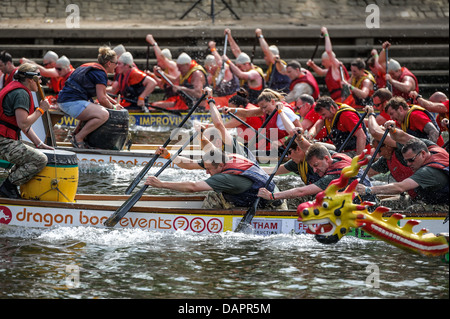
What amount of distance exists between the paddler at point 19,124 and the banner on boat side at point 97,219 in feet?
1.29

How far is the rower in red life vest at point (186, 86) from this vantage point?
17.8 meters

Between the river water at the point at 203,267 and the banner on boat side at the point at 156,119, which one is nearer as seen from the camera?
the river water at the point at 203,267

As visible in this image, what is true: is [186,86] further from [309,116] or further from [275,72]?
[309,116]

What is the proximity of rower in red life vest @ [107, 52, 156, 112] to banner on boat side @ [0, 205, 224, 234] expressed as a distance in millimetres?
8097

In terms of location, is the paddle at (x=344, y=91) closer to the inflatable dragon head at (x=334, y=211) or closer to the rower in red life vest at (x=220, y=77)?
the rower in red life vest at (x=220, y=77)

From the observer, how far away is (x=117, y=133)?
1287 centimetres

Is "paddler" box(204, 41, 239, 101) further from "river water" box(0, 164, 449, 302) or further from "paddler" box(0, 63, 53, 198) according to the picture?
"river water" box(0, 164, 449, 302)

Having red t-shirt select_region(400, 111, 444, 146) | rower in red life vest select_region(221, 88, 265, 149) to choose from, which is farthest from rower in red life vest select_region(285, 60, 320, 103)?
red t-shirt select_region(400, 111, 444, 146)

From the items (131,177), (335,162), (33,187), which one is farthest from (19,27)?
(335,162)

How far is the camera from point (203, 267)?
7.96 m

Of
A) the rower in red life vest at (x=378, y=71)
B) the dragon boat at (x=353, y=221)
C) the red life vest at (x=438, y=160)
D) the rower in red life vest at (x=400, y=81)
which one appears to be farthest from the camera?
the rower in red life vest at (x=378, y=71)

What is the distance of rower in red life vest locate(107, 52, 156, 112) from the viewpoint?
16.9 meters

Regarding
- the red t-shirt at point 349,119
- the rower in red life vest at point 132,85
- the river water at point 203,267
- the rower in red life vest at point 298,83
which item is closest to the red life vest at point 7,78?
the rower in red life vest at point 132,85

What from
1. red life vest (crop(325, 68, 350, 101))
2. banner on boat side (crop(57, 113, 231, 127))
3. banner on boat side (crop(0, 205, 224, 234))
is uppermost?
red life vest (crop(325, 68, 350, 101))
